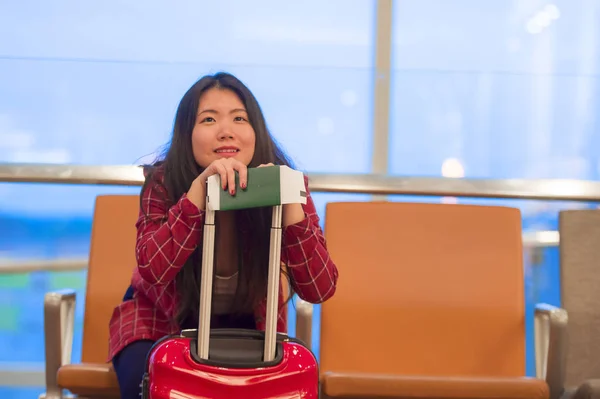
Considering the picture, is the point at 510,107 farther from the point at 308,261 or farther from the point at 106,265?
the point at 106,265

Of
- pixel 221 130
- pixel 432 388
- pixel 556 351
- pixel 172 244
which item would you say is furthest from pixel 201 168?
pixel 556 351

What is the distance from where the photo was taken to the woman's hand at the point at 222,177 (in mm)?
1258

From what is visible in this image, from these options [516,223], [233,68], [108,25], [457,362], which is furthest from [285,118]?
[457,362]

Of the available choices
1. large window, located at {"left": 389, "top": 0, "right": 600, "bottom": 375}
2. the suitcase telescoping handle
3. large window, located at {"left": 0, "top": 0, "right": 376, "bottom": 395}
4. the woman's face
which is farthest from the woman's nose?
large window, located at {"left": 389, "top": 0, "right": 600, "bottom": 375}

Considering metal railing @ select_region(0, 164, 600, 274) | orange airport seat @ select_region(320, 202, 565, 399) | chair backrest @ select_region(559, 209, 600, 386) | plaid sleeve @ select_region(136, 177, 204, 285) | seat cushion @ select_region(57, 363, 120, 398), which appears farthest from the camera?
metal railing @ select_region(0, 164, 600, 274)

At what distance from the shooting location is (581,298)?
2.19 m

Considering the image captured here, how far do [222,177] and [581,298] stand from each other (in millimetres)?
1457

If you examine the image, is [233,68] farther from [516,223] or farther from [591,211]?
[591,211]

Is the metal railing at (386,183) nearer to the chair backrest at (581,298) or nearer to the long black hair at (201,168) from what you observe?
the chair backrest at (581,298)

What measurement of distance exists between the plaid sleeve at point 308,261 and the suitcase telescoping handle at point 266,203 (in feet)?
0.69

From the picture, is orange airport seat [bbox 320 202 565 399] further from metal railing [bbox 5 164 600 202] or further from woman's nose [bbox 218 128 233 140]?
woman's nose [bbox 218 128 233 140]

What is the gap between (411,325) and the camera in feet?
6.79

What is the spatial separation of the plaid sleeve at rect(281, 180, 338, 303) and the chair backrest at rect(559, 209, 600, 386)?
1021 mm

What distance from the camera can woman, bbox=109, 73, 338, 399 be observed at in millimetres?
1488
